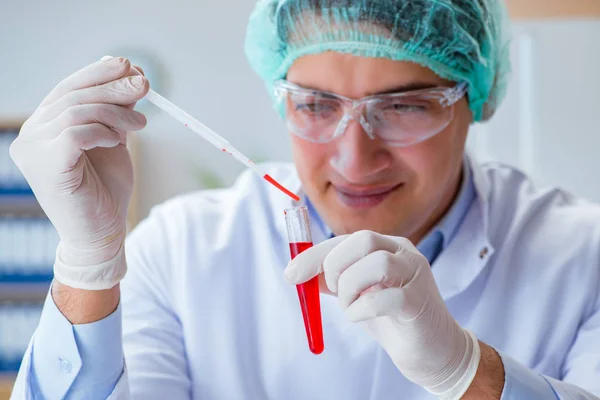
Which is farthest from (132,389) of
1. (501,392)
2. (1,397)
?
(1,397)

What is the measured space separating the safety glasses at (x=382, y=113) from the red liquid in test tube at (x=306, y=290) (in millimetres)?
316

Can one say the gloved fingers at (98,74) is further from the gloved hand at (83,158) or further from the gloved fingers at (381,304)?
the gloved fingers at (381,304)

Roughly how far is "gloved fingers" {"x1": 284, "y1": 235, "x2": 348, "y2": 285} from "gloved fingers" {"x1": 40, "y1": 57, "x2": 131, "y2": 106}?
42 centimetres

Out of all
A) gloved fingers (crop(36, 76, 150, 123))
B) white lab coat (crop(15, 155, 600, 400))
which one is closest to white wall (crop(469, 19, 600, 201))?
white lab coat (crop(15, 155, 600, 400))

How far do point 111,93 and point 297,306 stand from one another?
59cm

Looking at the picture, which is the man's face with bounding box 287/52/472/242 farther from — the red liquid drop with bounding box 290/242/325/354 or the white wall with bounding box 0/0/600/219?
the white wall with bounding box 0/0/600/219

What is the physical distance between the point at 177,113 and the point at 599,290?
0.92 meters

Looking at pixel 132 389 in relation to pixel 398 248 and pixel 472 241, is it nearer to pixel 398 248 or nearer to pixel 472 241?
pixel 398 248

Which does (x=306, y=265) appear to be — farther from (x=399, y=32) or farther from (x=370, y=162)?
(x=399, y=32)

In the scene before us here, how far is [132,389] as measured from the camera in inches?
51.4

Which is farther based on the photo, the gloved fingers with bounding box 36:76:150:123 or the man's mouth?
the man's mouth

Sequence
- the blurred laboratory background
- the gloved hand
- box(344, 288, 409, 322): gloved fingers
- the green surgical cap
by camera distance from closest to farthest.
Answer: box(344, 288, 409, 322): gloved fingers
the gloved hand
the green surgical cap
the blurred laboratory background

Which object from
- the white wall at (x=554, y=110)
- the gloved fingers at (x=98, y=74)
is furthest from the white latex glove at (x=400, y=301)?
the white wall at (x=554, y=110)

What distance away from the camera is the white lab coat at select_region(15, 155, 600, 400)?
137cm
